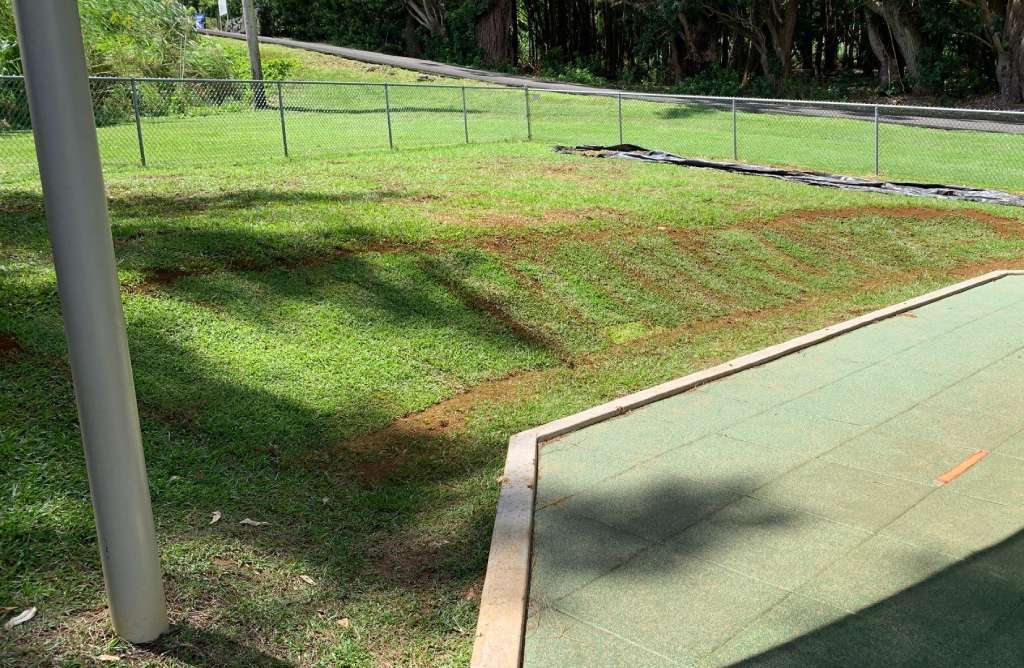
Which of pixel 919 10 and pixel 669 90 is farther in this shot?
pixel 669 90

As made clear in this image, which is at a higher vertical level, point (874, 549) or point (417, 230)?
point (417, 230)

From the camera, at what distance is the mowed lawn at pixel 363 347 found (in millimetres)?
4176

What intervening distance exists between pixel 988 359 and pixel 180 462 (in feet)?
20.2

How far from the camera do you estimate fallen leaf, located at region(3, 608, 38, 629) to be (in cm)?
376

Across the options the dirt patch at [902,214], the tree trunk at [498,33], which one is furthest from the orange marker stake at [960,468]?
the tree trunk at [498,33]

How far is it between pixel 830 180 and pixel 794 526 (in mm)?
12386

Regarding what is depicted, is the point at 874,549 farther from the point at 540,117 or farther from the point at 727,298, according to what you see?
the point at 540,117

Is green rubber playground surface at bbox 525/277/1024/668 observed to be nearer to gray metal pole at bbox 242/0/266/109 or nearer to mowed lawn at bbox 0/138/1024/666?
mowed lawn at bbox 0/138/1024/666

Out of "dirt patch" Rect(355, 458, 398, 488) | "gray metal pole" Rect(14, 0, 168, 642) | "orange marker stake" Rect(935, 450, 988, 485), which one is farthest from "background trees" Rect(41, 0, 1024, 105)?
"orange marker stake" Rect(935, 450, 988, 485)

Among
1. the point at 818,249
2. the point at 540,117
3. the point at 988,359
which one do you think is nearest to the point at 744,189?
the point at 818,249

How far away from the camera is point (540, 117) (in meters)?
26.2

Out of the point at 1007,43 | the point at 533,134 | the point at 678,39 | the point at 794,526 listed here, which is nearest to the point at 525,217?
the point at 794,526

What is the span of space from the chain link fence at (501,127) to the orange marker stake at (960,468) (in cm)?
1141

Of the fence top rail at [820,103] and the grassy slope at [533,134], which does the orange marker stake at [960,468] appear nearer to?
the fence top rail at [820,103]
